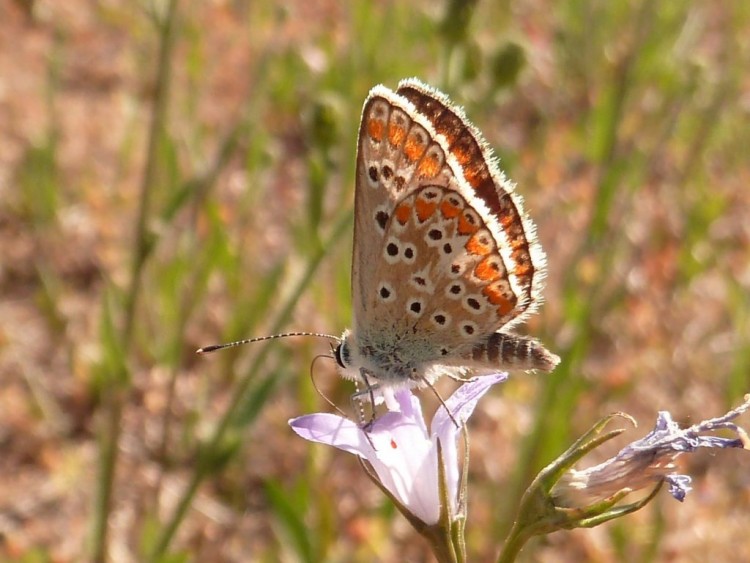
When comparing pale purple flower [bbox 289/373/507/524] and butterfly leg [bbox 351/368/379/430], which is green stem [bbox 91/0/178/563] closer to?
butterfly leg [bbox 351/368/379/430]

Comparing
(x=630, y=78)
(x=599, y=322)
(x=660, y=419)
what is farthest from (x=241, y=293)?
(x=660, y=419)

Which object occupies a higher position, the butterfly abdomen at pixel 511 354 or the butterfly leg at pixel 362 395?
the butterfly abdomen at pixel 511 354

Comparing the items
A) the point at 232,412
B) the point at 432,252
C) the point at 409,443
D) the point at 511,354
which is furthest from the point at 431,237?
the point at 232,412

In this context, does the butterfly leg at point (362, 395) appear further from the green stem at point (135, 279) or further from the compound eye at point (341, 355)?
Result: the green stem at point (135, 279)

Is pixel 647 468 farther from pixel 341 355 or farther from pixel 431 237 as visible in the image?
pixel 341 355

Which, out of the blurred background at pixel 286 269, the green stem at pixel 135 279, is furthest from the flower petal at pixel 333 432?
the green stem at pixel 135 279

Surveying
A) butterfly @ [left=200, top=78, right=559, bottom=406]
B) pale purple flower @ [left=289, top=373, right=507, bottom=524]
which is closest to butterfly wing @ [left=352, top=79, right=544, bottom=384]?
butterfly @ [left=200, top=78, right=559, bottom=406]

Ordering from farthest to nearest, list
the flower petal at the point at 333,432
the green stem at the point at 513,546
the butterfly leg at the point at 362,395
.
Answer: the butterfly leg at the point at 362,395 → the flower petal at the point at 333,432 → the green stem at the point at 513,546
